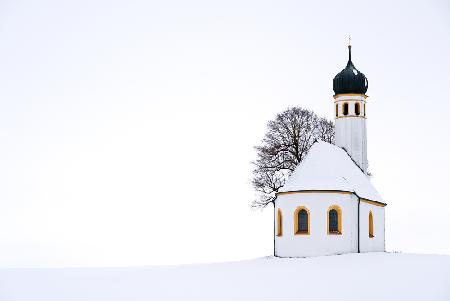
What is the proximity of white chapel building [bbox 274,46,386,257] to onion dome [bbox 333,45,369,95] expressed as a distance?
474 cm

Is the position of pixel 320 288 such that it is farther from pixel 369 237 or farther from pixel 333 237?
pixel 369 237

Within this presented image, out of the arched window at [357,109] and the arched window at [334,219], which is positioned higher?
the arched window at [357,109]

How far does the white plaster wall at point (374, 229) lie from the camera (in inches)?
1673

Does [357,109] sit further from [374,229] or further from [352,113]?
[374,229]

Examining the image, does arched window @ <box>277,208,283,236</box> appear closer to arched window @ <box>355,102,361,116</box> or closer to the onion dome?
arched window @ <box>355,102,361,116</box>

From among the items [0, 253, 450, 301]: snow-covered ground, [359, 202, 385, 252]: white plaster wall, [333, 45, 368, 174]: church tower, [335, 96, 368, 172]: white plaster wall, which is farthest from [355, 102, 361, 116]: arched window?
[0, 253, 450, 301]: snow-covered ground

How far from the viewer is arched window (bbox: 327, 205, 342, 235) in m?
41.3

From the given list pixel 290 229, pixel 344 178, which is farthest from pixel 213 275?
pixel 344 178

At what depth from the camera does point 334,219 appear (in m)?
41.4

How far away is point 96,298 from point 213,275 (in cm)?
706

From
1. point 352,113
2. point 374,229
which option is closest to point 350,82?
point 352,113

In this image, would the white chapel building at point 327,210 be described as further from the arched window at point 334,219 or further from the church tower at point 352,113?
the church tower at point 352,113

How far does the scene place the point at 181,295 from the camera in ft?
91.1

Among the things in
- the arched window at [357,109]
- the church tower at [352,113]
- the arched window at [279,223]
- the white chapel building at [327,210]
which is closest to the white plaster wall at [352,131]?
the church tower at [352,113]
